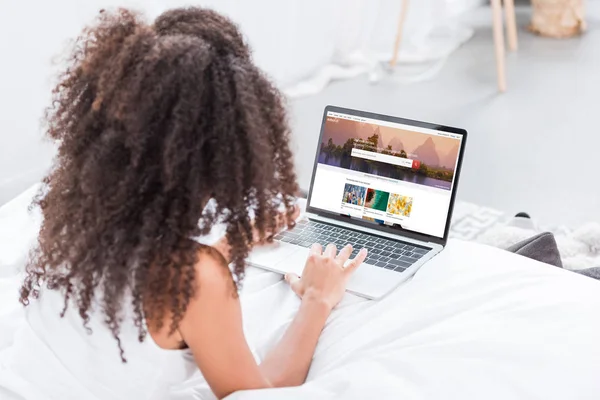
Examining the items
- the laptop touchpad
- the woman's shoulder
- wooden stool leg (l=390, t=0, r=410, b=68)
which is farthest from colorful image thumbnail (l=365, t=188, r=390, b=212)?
wooden stool leg (l=390, t=0, r=410, b=68)

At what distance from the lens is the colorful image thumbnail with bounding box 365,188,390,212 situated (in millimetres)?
1429

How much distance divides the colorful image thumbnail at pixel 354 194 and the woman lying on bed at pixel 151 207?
1.47 ft

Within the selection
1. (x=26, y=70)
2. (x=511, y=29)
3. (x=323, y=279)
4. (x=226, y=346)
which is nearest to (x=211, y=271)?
(x=226, y=346)

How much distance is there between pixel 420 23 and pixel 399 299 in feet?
9.32

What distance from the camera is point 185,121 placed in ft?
2.69

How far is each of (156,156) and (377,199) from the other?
660mm

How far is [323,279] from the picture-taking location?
1.17m

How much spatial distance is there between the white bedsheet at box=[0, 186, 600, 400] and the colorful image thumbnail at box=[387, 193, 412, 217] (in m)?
0.16

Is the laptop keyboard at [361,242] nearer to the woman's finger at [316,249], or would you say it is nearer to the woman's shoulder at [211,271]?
the woman's finger at [316,249]

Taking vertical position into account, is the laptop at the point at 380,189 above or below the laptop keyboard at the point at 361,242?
above

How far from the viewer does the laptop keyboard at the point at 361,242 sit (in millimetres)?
1305

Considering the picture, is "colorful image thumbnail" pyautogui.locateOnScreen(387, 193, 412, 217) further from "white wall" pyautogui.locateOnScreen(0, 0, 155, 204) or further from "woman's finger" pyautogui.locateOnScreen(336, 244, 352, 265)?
"white wall" pyautogui.locateOnScreen(0, 0, 155, 204)

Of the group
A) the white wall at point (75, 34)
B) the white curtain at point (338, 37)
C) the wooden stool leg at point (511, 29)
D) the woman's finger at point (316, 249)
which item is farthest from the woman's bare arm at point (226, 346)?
the wooden stool leg at point (511, 29)

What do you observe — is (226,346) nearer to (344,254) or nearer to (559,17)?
(344,254)
